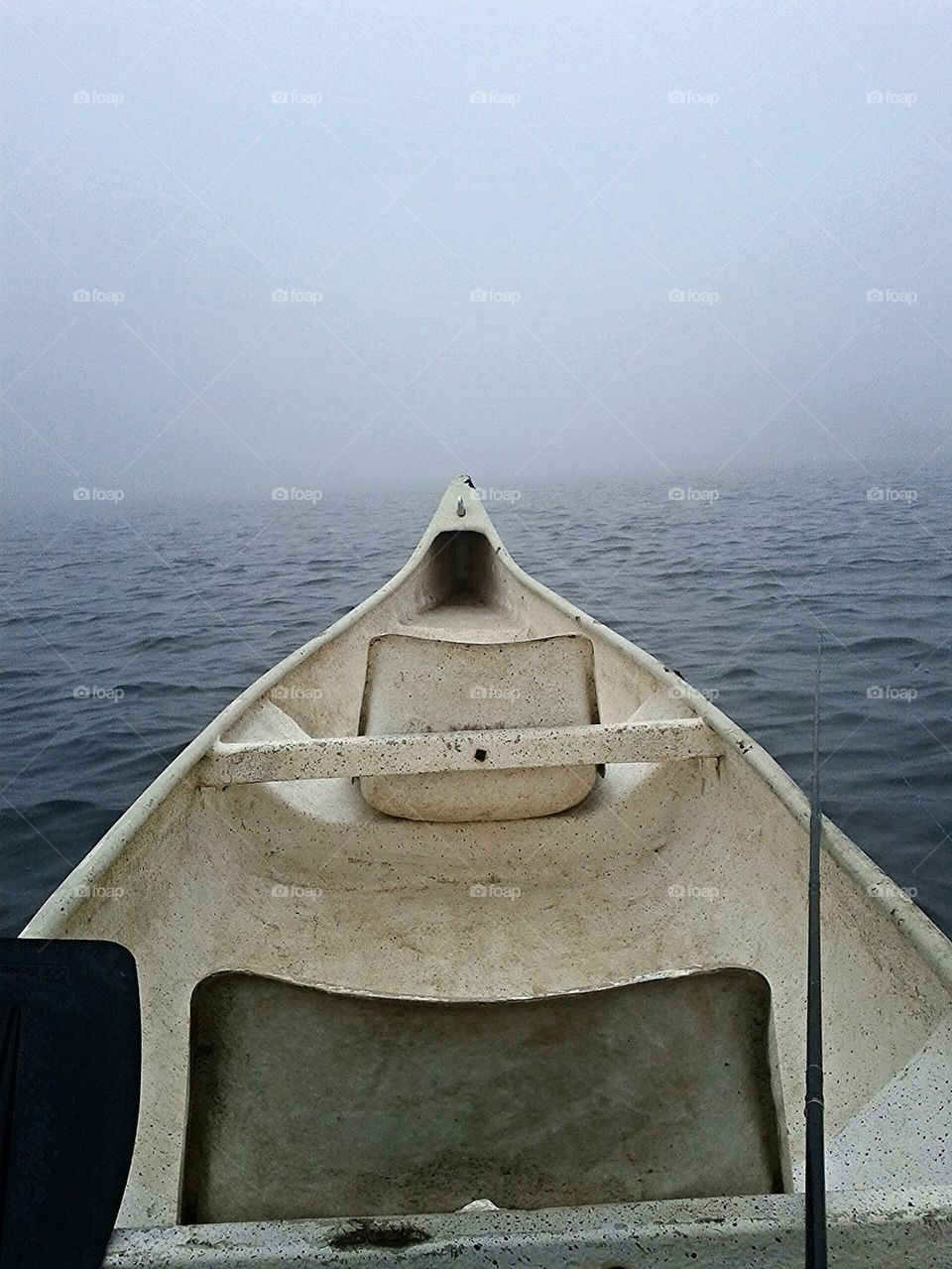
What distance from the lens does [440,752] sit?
117 inches

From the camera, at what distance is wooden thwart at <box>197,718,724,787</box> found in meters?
2.96

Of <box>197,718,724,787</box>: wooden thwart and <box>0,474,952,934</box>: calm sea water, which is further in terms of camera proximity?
<box>0,474,952,934</box>: calm sea water

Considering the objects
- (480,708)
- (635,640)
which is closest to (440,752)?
(480,708)

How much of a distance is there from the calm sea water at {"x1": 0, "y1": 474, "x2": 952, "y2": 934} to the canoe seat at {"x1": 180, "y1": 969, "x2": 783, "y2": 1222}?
8.68 ft

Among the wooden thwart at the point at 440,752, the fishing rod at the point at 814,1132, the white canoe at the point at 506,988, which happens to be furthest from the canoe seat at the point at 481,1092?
the wooden thwart at the point at 440,752

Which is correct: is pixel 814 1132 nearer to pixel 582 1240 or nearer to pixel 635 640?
pixel 582 1240

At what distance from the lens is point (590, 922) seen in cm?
294

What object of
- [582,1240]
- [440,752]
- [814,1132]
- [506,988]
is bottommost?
[506,988]

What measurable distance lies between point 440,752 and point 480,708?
480mm

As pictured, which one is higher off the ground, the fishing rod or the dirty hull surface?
the fishing rod

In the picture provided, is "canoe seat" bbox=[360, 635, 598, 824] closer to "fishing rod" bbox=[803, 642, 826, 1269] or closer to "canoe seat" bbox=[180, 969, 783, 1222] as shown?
"canoe seat" bbox=[180, 969, 783, 1222]

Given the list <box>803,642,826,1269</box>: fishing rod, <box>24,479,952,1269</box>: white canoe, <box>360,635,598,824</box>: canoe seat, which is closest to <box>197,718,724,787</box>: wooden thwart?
<box>24,479,952,1269</box>: white canoe

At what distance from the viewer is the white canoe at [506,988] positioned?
116cm

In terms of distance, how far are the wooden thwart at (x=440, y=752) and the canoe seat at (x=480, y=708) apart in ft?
1.18
